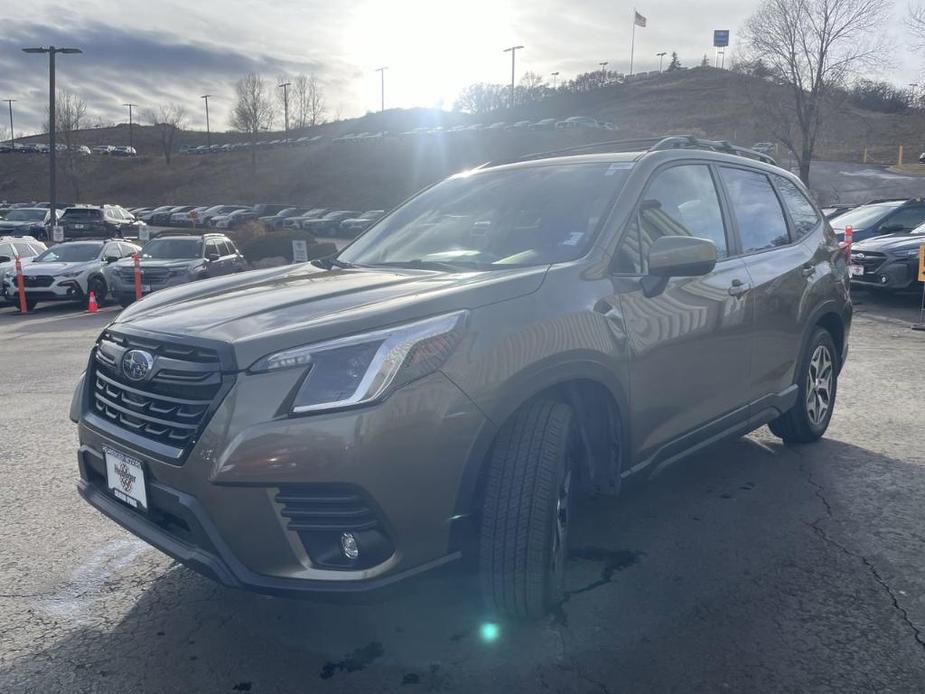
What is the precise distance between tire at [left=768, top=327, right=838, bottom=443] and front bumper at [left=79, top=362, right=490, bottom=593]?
3169mm

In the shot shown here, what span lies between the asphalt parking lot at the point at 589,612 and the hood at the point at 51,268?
41.7ft

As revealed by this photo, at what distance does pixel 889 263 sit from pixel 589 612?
11434 millimetres

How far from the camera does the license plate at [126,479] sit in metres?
2.82

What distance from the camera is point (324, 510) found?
2.55m

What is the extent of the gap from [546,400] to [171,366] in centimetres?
135

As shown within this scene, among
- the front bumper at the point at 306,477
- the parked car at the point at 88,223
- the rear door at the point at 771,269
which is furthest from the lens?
the parked car at the point at 88,223

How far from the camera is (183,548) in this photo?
108 inches

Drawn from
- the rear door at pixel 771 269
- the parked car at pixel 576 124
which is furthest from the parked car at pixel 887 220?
the parked car at pixel 576 124

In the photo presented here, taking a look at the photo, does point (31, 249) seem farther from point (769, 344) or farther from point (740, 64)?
point (740, 64)

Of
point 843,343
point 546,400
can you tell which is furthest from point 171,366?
point 843,343

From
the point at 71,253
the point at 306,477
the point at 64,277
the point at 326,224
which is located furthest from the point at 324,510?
the point at 326,224

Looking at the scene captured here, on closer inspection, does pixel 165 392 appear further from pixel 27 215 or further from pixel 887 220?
pixel 27 215

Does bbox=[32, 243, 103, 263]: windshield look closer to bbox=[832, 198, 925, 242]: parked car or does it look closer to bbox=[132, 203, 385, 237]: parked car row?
bbox=[832, 198, 925, 242]: parked car

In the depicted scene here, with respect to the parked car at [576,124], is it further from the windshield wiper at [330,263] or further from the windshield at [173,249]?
the windshield wiper at [330,263]
